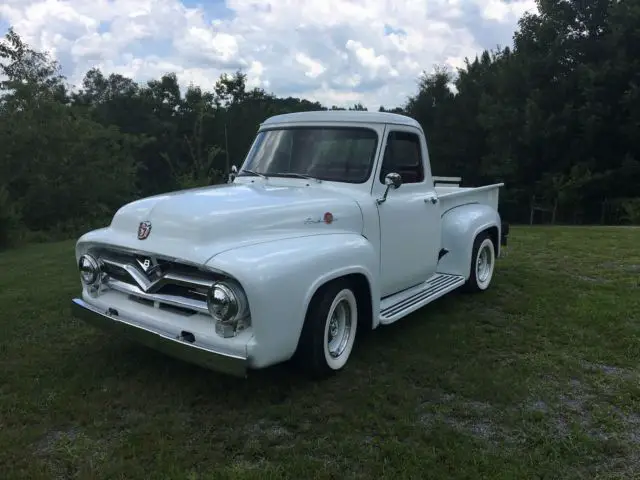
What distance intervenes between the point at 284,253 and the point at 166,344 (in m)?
0.95

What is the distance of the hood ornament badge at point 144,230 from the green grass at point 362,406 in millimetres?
1042

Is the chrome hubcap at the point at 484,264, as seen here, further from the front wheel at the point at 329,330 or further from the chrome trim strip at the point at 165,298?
the chrome trim strip at the point at 165,298

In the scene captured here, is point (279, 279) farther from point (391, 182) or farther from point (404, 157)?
point (404, 157)

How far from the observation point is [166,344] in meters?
3.64

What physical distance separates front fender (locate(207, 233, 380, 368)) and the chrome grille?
0.98 ft

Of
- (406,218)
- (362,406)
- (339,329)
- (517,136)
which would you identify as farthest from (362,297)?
(517,136)

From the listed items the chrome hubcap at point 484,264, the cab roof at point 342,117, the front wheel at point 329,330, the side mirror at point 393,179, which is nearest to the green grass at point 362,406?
the front wheel at point 329,330

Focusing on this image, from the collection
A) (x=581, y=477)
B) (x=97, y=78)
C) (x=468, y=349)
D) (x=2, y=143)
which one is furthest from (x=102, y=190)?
(x=97, y=78)

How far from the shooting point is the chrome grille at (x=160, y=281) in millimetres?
3701

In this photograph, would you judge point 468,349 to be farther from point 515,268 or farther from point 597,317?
point 515,268

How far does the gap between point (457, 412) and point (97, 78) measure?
2327 inches

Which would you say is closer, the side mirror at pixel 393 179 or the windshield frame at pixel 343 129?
the side mirror at pixel 393 179

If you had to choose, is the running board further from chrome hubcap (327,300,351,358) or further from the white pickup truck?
chrome hubcap (327,300,351,358)

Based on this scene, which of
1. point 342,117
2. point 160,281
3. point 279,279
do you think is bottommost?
point 160,281
